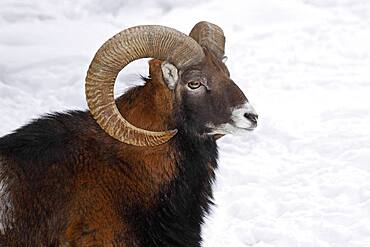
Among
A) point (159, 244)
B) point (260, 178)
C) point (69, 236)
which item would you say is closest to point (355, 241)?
point (260, 178)

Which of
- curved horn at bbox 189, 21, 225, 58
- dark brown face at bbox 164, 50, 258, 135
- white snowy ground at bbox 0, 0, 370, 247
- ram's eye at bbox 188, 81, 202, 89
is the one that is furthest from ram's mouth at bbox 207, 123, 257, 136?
white snowy ground at bbox 0, 0, 370, 247

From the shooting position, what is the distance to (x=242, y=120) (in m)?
8.13

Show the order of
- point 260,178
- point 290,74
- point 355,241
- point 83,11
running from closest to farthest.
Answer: point 355,241
point 260,178
point 290,74
point 83,11

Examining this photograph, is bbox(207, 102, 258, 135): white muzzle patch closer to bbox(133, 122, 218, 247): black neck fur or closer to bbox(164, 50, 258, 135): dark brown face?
bbox(164, 50, 258, 135): dark brown face

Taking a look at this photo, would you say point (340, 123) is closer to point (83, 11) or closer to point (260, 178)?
point (260, 178)

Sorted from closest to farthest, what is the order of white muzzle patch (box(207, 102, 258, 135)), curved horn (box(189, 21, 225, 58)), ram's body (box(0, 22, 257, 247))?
ram's body (box(0, 22, 257, 247))
white muzzle patch (box(207, 102, 258, 135))
curved horn (box(189, 21, 225, 58))

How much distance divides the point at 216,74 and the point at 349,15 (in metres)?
12.2

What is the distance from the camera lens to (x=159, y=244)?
8.36 metres

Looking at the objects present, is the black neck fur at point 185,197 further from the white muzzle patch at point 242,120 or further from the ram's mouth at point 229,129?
the white muzzle patch at point 242,120

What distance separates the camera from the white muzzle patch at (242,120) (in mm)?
8117

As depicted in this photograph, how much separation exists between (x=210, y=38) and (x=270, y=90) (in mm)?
7203

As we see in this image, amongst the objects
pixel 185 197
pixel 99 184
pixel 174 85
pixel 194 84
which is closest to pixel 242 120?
pixel 194 84

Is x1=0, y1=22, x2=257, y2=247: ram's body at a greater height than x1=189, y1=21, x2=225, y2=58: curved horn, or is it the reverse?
x1=189, y1=21, x2=225, y2=58: curved horn

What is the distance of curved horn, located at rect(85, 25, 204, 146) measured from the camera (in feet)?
25.8
